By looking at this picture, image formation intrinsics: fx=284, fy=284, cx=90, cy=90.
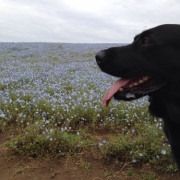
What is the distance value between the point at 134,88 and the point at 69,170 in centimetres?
137

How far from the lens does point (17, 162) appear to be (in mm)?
3510

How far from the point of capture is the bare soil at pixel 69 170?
326 centimetres

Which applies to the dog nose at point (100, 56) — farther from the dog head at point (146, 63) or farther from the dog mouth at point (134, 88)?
the dog mouth at point (134, 88)

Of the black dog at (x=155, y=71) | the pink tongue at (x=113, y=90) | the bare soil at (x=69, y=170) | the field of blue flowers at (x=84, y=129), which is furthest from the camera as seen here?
the field of blue flowers at (x=84, y=129)

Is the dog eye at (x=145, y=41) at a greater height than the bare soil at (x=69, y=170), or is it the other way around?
the dog eye at (x=145, y=41)

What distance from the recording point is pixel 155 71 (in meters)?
2.62

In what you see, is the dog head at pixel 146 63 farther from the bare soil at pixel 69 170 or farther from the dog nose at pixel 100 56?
the bare soil at pixel 69 170

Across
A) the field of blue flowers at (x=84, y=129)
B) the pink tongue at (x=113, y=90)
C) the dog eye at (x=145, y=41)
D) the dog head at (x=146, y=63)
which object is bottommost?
the field of blue flowers at (x=84, y=129)

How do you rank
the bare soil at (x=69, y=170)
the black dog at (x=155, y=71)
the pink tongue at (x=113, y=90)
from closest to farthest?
the black dog at (x=155, y=71)
the pink tongue at (x=113, y=90)
the bare soil at (x=69, y=170)

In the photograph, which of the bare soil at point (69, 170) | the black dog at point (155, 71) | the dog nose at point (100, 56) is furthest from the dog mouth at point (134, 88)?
the bare soil at point (69, 170)

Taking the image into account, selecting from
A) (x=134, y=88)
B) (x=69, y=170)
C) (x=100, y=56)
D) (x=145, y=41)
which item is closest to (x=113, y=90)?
(x=134, y=88)

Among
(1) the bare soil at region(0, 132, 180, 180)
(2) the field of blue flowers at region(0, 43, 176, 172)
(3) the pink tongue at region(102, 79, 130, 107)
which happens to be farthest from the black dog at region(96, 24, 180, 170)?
(2) the field of blue flowers at region(0, 43, 176, 172)

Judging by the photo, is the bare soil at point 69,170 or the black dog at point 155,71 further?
the bare soil at point 69,170

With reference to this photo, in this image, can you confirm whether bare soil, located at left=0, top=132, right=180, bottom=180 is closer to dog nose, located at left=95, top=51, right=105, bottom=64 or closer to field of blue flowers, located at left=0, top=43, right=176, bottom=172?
field of blue flowers, located at left=0, top=43, right=176, bottom=172
